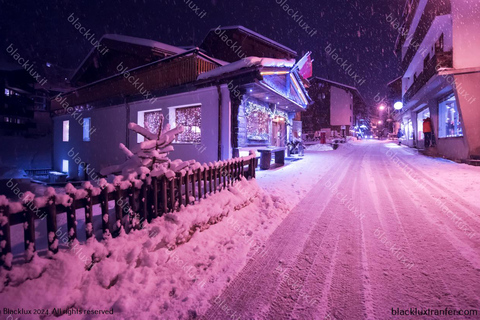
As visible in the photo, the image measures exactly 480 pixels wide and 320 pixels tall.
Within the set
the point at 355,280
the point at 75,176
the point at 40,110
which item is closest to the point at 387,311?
the point at 355,280

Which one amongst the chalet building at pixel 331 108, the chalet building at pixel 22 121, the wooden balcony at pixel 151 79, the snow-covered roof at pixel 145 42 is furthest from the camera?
the chalet building at pixel 331 108

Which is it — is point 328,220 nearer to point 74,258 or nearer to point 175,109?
point 74,258

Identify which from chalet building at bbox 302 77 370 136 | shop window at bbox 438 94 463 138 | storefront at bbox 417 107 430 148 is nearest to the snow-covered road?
shop window at bbox 438 94 463 138

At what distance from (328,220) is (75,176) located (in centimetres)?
2082

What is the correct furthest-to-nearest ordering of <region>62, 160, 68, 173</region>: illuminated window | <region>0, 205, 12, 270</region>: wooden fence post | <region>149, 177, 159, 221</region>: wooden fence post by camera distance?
<region>62, 160, 68, 173</region>: illuminated window
<region>149, 177, 159, 221</region>: wooden fence post
<region>0, 205, 12, 270</region>: wooden fence post

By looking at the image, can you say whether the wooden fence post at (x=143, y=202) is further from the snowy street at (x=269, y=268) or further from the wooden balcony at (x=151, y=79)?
the wooden balcony at (x=151, y=79)

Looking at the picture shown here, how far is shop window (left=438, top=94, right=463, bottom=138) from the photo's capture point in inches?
547

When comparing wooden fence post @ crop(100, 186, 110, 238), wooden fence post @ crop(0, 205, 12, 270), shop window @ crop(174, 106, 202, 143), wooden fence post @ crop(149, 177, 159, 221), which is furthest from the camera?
shop window @ crop(174, 106, 202, 143)

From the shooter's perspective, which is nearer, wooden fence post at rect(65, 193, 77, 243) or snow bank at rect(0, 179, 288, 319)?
snow bank at rect(0, 179, 288, 319)

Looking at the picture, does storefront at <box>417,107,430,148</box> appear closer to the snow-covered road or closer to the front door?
the front door

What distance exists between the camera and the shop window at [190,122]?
39.2ft

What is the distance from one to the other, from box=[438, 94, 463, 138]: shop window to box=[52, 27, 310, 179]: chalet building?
9.51 m

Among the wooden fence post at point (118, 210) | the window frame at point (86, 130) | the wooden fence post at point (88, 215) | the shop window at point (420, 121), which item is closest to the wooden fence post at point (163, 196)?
the wooden fence post at point (118, 210)

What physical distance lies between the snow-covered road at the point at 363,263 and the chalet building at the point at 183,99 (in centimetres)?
625
